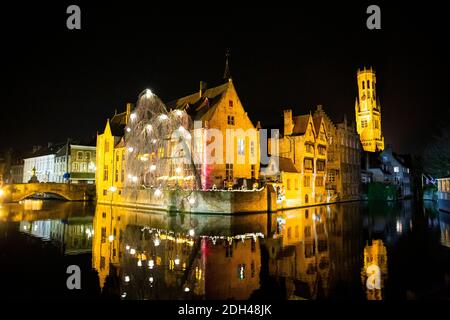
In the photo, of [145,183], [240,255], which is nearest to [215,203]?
[145,183]

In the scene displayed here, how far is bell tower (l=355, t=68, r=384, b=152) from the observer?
13262cm

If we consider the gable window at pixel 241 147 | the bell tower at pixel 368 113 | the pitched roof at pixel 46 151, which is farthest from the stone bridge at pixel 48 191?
the bell tower at pixel 368 113

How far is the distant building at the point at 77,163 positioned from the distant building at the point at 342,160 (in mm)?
55127

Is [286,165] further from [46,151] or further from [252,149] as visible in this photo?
[46,151]

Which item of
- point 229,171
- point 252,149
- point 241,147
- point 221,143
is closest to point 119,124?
point 221,143

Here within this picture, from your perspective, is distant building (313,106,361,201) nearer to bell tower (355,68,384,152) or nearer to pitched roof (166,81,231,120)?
pitched roof (166,81,231,120)

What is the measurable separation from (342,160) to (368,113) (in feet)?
250

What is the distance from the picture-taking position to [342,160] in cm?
7288

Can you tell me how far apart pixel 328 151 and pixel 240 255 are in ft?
178

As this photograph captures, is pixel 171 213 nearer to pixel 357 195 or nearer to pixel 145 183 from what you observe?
pixel 145 183

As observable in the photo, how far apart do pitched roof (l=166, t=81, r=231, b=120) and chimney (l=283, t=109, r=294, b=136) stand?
1505 centimetres

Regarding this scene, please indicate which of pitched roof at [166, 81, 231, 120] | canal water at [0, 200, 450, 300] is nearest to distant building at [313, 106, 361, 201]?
pitched roof at [166, 81, 231, 120]

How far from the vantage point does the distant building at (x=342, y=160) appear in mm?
68062
